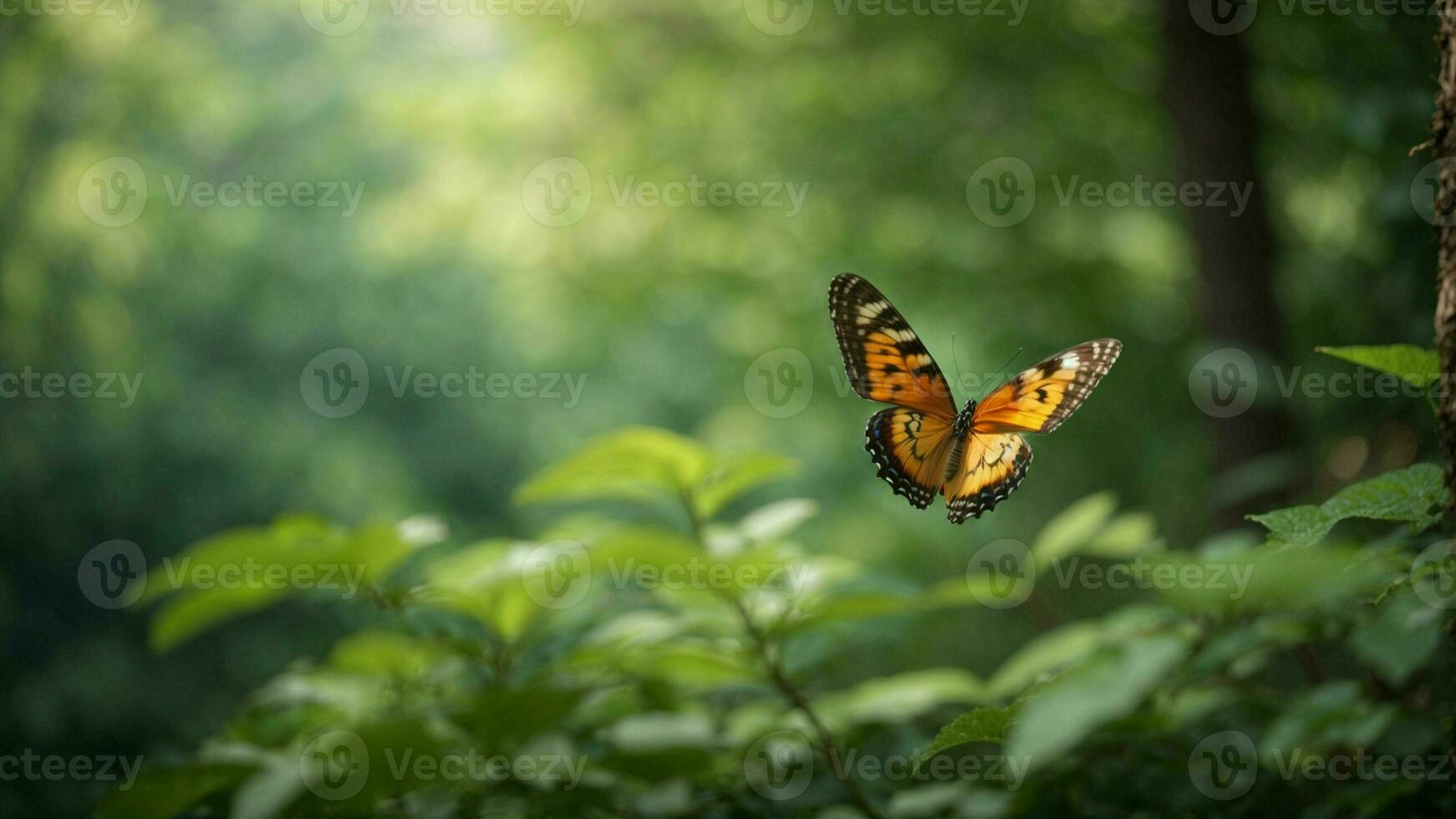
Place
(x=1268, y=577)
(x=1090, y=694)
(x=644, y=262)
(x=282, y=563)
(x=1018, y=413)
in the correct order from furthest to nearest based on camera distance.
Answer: (x=644, y=262) < (x=1018, y=413) < (x=282, y=563) < (x=1268, y=577) < (x=1090, y=694)

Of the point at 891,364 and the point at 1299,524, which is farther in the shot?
the point at 891,364

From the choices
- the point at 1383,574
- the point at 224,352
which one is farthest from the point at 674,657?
the point at 224,352

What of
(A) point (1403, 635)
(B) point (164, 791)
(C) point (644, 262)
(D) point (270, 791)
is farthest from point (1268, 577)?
(C) point (644, 262)

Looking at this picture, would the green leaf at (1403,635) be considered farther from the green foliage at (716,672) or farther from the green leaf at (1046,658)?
the green leaf at (1046,658)

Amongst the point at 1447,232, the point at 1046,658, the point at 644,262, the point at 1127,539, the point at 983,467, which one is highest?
the point at 644,262

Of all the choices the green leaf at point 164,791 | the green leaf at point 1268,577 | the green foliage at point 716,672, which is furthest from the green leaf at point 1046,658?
the green leaf at point 164,791

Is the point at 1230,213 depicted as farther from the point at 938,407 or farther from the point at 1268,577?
the point at 1268,577

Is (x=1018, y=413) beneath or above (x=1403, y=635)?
above
